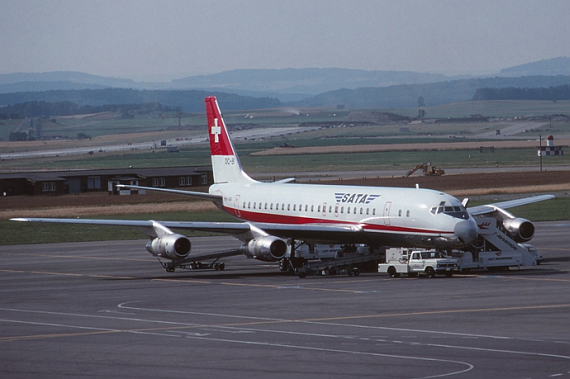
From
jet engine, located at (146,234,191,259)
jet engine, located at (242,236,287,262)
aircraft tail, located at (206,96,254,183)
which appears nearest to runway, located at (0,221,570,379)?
jet engine, located at (242,236,287,262)

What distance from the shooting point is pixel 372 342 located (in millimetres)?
29688

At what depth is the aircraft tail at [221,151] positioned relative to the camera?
63.1 metres

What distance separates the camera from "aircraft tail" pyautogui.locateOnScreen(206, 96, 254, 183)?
207ft

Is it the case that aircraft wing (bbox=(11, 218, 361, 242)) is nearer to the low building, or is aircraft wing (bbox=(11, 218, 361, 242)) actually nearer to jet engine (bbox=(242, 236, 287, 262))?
jet engine (bbox=(242, 236, 287, 262))

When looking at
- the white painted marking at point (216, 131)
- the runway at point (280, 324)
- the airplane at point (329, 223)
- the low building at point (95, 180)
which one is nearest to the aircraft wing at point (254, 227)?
the airplane at point (329, 223)

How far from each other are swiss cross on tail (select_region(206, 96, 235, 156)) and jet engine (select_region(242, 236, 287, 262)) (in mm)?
15078

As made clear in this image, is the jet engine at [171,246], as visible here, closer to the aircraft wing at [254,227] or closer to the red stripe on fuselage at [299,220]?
the aircraft wing at [254,227]

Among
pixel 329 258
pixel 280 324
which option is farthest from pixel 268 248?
pixel 280 324

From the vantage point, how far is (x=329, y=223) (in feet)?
177

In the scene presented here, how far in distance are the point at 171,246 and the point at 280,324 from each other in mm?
17507

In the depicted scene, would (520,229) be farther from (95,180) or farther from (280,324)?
(95,180)

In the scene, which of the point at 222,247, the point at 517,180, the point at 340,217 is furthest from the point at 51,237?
the point at 517,180

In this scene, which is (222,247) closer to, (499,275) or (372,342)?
(499,275)

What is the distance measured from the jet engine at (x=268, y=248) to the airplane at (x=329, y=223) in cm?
5
